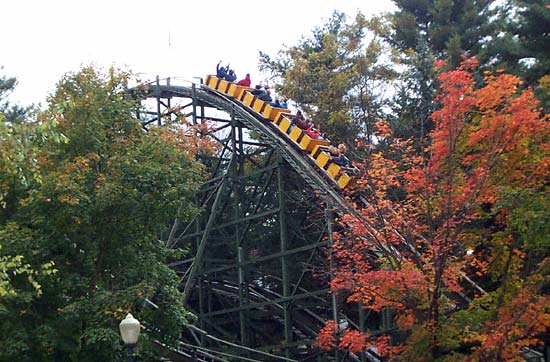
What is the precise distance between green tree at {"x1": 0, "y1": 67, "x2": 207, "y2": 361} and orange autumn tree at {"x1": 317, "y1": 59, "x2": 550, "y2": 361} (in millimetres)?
4284

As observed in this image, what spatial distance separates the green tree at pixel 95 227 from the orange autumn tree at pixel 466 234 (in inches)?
169

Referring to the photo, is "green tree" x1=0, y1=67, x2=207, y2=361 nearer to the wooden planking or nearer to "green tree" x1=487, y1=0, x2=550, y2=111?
the wooden planking

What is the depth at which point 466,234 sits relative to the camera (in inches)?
716

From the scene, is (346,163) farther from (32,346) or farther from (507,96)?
(32,346)

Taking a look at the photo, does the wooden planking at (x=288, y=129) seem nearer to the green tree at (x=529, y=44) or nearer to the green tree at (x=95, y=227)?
the green tree at (x=95, y=227)

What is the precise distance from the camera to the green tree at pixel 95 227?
17828 mm

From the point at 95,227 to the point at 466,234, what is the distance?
26.8 ft

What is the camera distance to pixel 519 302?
16.5m

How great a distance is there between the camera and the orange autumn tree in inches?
660

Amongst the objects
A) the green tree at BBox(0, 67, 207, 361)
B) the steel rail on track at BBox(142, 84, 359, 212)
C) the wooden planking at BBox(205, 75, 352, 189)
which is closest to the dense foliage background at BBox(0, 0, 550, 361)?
the green tree at BBox(0, 67, 207, 361)

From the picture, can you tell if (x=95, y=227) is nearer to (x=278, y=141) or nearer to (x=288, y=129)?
(x=278, y=141)

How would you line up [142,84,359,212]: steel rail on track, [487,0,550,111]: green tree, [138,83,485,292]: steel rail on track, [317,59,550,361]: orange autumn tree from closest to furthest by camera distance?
[317,59,550,361]: orange autumn tree, [138,83,485,292]: steel rail on track, [142,84,359,212]: steel rail on track, [487,0,550,111]: green tree

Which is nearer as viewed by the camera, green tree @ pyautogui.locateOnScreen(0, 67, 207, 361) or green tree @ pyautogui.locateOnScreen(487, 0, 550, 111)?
green tree @ pyautogui.locateOnScreen(0, 67, 207, 361)

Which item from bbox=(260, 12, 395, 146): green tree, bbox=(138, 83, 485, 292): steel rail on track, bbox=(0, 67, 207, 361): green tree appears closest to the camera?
bbox=(0, 67, 207, 361): green tree
